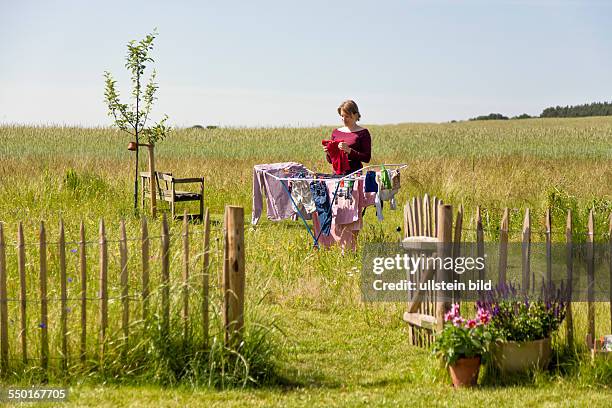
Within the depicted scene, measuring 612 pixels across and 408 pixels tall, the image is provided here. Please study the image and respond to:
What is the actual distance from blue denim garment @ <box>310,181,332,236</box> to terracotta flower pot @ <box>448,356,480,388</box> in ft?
13.7

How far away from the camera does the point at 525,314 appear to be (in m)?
4.99

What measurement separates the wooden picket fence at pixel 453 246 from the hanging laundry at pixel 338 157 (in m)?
3.02

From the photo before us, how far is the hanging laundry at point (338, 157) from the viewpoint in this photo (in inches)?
354

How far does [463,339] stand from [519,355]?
40 centimetres

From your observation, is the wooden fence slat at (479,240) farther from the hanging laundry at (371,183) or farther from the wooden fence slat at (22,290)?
the hanging laundry at (371,183)

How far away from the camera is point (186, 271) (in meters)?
5.00

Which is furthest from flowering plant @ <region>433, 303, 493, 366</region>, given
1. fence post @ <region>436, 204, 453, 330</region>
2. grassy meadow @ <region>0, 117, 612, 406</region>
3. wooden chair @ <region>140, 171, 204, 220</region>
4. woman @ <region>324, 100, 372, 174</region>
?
wooden chair @ <region>140, 171, 204, 220</region>

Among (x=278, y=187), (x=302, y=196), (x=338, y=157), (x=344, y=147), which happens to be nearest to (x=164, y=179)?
(x=278, y=187)

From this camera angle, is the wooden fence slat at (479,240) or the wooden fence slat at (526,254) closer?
the wooden fence slat at (526,254)

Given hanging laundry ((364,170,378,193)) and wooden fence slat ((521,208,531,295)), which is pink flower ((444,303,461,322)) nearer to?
wooden fence slat ((521,208,531,295))

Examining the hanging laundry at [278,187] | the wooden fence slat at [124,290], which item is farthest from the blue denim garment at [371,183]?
the wooden fence slat at [124,290]

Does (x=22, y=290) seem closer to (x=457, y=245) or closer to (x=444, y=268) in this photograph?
(x=444, y=268)

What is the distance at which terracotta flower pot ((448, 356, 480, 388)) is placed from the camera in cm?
488

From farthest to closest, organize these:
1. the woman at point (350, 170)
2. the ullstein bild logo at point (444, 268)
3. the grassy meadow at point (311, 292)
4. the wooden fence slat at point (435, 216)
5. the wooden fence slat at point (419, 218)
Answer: the woman at point (350, 170) < the wooden fence slat at point (419, 218) < the wooden fence slat at point (435, 216) < the ullstein bild logo at point (444, 268) < the grassy meadow at point (311, 292)
